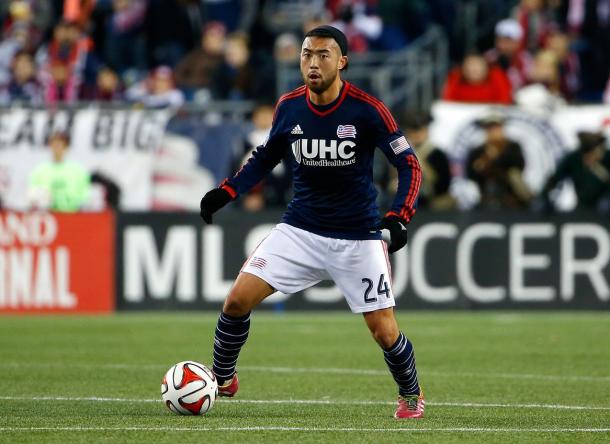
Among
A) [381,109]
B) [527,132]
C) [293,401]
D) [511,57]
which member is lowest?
[293,401]

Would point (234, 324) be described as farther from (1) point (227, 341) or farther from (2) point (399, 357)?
(2) point (399, 357)

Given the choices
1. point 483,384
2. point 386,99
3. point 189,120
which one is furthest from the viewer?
point 386,99

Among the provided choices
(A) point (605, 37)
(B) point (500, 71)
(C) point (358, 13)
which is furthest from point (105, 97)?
(A) point (605, 37)

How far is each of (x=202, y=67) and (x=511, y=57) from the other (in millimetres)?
4603

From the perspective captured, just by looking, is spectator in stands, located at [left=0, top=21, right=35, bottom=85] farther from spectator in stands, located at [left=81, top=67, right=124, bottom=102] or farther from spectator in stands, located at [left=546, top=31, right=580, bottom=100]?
spectator in stands, located at [left=546, top=31, right=580, bottom=100]

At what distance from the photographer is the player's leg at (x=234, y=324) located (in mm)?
9250

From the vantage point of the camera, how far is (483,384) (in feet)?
37.3

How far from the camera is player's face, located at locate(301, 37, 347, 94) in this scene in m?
9.01

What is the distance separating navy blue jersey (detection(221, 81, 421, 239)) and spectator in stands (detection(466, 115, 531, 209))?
410 inches

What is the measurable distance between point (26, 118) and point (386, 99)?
17.1 ft

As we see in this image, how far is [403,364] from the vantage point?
9.21 m

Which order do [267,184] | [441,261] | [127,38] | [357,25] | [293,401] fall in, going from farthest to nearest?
1. [127,38]
2. [357,25]
3. [267,184]
4. [441,261]
5. [293,401]

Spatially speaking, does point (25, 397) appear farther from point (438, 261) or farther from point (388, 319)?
point (438, 261)

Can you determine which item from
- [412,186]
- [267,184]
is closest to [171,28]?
[267,184]
